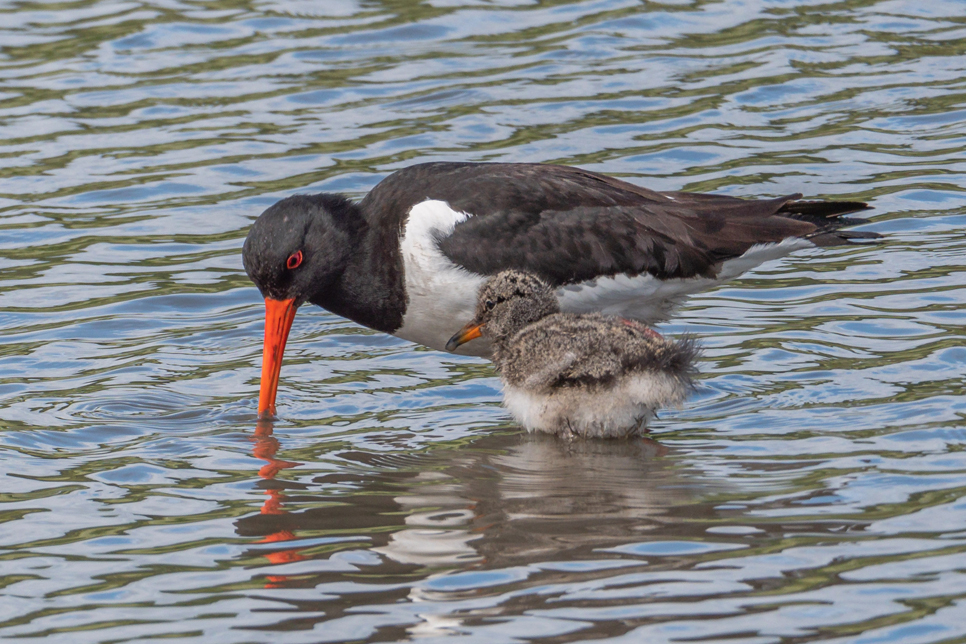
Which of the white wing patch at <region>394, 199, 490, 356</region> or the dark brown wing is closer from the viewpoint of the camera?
the white wing patch at <region>394, 199, 490, 356</region>

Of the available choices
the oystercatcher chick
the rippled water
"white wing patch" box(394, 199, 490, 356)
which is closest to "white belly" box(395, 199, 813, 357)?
"white wing patch" box(394, 199, 490, 356)

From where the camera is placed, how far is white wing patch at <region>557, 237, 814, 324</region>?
791 centimetres

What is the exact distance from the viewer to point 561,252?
7.75 metres

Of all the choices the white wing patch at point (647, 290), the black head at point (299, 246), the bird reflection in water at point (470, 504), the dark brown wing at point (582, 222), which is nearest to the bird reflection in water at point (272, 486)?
the bird reflection in water at point (470, 504)

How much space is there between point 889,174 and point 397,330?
14.2ft

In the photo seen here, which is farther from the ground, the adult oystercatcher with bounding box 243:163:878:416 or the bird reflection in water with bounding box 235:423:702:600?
the adult oystercatcher with bounding box 243:163:878:416

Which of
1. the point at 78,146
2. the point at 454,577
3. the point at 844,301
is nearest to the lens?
the point at 454,577

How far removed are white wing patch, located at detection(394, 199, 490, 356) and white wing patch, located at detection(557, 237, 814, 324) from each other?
602 millimetres

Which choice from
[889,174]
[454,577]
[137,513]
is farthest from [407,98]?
[454,577]

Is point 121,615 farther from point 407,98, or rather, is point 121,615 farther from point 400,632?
point 407,98

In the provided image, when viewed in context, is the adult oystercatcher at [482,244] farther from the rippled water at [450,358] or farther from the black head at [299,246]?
the rippled water at [450,358]

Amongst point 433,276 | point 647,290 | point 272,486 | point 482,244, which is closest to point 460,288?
point 433,276

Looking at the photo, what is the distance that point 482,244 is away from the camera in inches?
298

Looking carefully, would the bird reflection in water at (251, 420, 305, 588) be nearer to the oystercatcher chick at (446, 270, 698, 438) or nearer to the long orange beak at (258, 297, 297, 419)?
the long orange beak at (258, 297, 297, 419)
